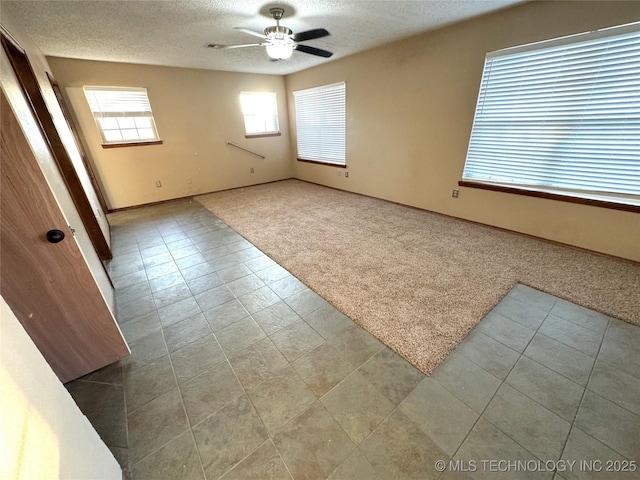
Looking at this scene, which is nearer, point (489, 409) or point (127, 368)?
point (489, 409)

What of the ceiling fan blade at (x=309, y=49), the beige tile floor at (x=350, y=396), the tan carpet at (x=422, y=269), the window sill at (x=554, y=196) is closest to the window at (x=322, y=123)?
the ceiling fan blade at (x=309, y=49)

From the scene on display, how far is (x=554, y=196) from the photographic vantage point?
2.71m

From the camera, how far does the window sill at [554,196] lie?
7.74 ft

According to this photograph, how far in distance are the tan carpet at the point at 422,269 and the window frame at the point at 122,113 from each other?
2224 mm

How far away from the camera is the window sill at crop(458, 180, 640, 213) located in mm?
2359

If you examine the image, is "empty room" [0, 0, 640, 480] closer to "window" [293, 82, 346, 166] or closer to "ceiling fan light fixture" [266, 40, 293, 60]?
"ceiling fan light fixture" [266, 40, 293, 60]

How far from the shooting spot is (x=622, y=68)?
2186 millimetres

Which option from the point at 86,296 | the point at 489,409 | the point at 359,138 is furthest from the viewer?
the point at 359,138

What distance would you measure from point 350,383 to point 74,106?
5264 mm

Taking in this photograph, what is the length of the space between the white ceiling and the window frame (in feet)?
1.52

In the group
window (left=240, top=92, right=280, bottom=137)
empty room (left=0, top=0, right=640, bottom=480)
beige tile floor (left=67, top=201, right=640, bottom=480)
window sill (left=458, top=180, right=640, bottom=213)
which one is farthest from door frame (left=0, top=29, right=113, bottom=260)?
window sill (left=458, top=180, right=640, bottom=213)

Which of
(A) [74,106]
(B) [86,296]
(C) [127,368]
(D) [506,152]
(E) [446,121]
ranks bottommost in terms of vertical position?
(C) [127,368]

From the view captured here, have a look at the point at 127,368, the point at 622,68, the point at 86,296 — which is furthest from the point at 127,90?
the point at 622,68

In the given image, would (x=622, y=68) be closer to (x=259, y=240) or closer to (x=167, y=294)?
(x=259, y=240)
